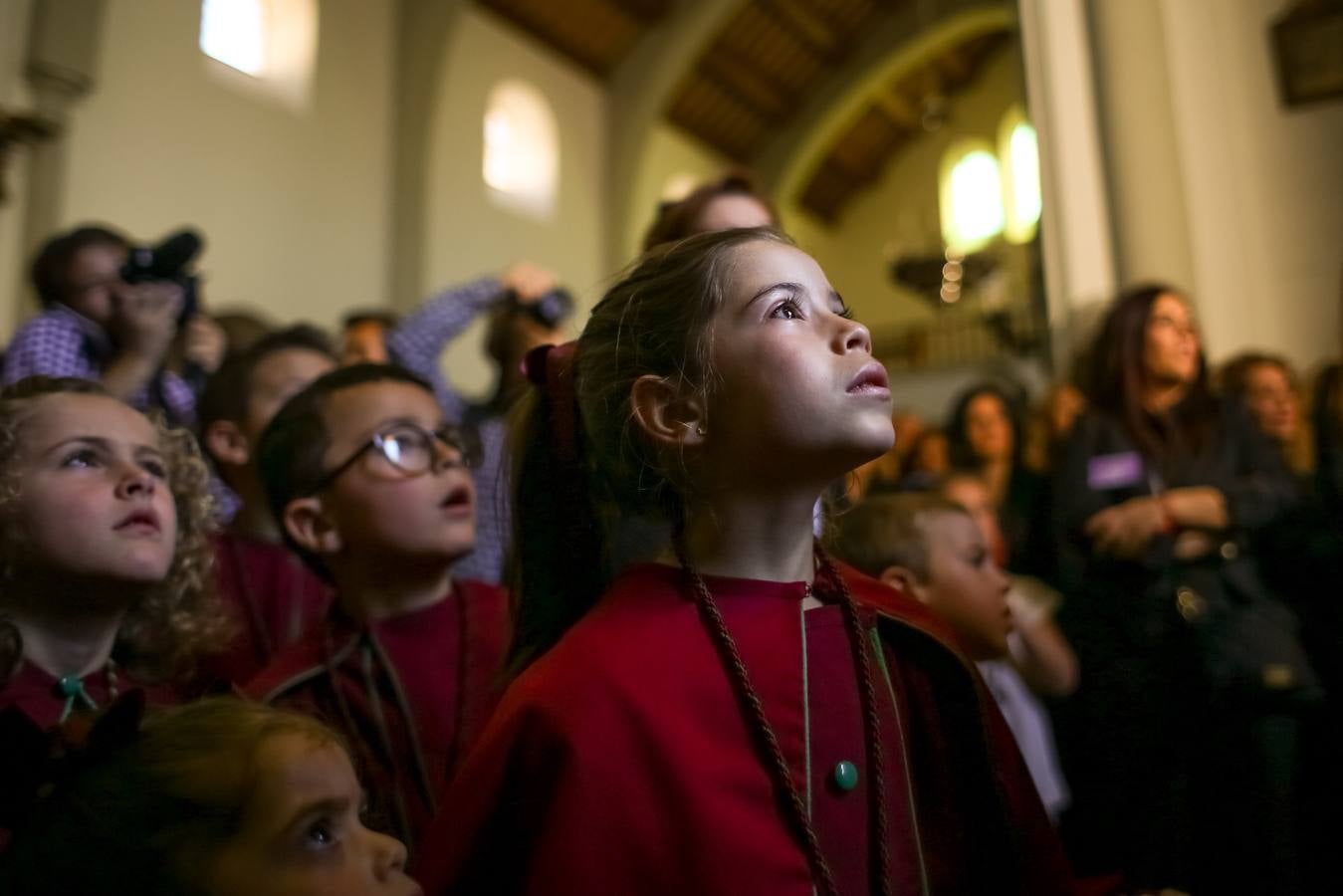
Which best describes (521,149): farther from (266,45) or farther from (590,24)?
(266,45)

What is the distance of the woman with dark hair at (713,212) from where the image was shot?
2367 millimetres

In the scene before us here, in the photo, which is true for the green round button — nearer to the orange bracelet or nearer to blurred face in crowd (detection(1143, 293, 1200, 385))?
the orange bracelet

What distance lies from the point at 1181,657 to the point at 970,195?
15.2 m

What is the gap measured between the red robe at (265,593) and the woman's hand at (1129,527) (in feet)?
5.78

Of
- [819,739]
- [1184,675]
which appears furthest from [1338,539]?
[819,739]

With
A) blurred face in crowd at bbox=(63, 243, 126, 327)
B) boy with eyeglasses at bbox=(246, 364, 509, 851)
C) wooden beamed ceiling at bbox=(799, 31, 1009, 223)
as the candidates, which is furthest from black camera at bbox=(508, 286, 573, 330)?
wooden beamed ceiling at bbox=(799, 31, 1009, 223)

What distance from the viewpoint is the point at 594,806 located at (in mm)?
1098

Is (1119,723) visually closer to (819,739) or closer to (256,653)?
(819,739)

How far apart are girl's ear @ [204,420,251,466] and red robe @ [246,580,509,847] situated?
0.85m

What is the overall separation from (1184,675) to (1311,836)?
45cm

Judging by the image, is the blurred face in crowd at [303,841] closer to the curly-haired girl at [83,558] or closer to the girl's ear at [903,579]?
the curly-haired girl at [83,558]

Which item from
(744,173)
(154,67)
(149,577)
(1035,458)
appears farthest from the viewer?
(154,67)

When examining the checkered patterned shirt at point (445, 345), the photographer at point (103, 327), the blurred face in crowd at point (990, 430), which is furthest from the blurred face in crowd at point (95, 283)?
the blurred face in crowd at point (990, 430)

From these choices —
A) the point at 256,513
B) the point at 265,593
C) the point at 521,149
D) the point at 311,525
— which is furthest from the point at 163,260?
the point at 521,149
